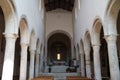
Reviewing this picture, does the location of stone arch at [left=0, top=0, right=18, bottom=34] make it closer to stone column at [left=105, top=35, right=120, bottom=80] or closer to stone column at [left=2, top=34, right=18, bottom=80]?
stone column at [left=2, top=34, right=18, bottom=80]

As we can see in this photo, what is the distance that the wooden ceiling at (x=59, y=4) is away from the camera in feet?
77.8

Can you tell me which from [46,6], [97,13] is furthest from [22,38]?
[46,6]

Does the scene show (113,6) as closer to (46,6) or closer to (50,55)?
(46,6)

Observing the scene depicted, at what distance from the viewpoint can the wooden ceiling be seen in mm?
23703

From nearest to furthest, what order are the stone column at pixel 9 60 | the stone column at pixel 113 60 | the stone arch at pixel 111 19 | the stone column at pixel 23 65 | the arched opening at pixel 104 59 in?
the stone column at pixel 9 60 < the stone column at pixel 113 60 < the stone arch at pixel 111 19 < the stone column at pixel 23 65 < the arched opening at pixel 104 59

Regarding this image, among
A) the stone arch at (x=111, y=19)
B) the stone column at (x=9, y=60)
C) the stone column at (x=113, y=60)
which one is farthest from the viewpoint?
the stone arch at (x=111, y=19)

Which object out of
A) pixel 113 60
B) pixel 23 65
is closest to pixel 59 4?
pixel 23 65

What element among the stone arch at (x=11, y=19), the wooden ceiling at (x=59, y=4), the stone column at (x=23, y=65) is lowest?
the stone column at (x=23, y=65)

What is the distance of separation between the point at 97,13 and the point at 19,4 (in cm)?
441

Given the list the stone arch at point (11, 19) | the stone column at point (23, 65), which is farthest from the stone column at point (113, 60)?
the stone column at point (23, 65)

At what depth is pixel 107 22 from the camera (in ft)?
29.6

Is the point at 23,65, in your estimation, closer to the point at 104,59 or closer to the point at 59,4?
the point at 104,59

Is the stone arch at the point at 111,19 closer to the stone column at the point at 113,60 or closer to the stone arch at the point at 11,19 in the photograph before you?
the stone column at the point at 113,60

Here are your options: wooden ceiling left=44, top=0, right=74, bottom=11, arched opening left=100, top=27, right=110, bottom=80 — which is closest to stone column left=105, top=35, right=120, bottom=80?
arched opening left=100, top=27, right=110, bottom=80
